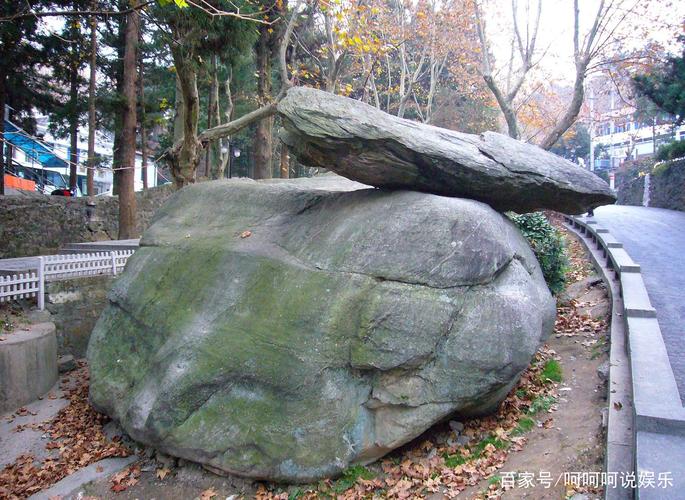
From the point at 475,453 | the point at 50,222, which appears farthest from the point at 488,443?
the point at 50,222

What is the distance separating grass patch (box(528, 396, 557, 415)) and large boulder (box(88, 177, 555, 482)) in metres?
0.38

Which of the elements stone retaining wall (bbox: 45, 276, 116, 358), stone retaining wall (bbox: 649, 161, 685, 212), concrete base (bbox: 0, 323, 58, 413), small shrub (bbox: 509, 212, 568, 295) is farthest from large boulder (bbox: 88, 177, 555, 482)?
stone retaining wall (bbox: 649, 161, 685, 212)

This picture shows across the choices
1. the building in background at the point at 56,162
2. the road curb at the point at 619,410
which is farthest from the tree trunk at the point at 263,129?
the road curb at the point at 619,410

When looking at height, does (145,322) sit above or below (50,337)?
above

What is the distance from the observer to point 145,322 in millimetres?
6762

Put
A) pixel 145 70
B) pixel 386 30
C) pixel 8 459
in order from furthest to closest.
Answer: pixel 145 70
pixel 386 30
pixel 8 459

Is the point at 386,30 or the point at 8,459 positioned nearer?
the point at 8,459

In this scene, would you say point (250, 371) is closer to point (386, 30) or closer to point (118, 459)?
point (118, 459)

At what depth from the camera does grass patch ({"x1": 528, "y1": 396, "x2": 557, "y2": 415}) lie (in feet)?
18.6

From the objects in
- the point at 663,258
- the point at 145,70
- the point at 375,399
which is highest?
the point at 145,70

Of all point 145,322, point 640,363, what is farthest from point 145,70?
point 640,363

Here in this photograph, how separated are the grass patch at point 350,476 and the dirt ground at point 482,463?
0.01 m

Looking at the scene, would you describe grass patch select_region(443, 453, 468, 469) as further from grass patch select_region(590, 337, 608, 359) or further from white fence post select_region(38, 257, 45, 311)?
white fence post select_region(38, 257, 45, 311)

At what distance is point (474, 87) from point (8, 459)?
25.4 metres
